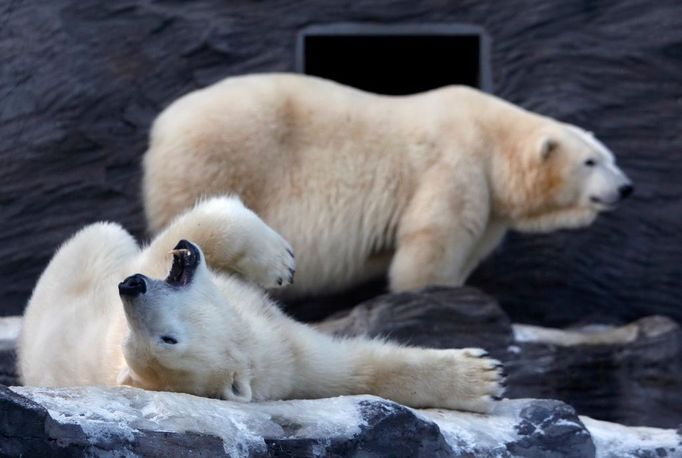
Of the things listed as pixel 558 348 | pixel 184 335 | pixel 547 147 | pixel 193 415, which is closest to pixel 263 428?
pixel 193 415

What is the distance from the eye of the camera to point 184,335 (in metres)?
2.71

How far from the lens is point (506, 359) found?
229 inches

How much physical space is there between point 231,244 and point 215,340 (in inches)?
28.6

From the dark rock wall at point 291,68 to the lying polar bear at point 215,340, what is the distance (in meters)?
2.45

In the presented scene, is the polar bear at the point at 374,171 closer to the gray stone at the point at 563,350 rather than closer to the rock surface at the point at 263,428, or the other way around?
the gray stone at the point at 563,350

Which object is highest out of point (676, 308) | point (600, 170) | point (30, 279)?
point (600, 170)

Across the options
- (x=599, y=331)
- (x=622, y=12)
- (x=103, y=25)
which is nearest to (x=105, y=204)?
(x=103, y=25)

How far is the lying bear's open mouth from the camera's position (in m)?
2.82

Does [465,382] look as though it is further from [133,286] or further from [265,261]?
[133,286]

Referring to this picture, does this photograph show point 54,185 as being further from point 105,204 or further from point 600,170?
point 600,170

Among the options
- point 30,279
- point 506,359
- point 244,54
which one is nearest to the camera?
point 506,359

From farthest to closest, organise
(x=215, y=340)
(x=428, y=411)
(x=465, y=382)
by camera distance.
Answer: (x=465, y=382), (x=428, y=411), (x=215, y=340)

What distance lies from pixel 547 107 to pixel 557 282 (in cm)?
101

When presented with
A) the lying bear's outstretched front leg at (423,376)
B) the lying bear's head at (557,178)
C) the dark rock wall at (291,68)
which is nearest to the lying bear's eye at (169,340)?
the lying bear's outstretched front leg at (423,376)
